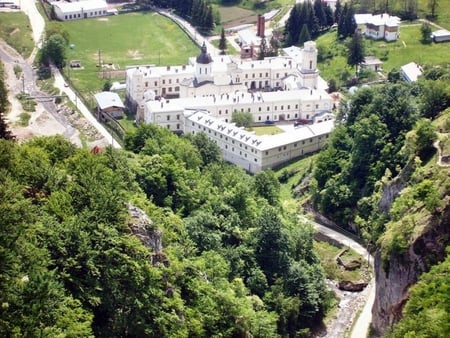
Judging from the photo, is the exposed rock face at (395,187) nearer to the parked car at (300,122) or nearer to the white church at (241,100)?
the white church at (241,100)

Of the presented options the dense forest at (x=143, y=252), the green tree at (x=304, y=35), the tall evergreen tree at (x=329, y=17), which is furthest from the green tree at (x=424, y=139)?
the tall evergreen tree at (x=329, y=17)

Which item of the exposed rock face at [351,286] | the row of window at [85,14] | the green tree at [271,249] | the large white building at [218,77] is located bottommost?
the row of window at [85,14]

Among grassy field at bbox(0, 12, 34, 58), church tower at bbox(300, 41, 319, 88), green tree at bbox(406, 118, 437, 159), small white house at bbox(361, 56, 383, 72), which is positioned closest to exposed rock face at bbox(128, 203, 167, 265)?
green tree at bbox(406, 118, 437, 159)

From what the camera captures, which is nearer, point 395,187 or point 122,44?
point 395,187

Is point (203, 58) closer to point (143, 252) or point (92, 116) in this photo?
point (92, 116)

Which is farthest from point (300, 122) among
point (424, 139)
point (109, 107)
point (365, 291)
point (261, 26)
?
point (365, 291)
